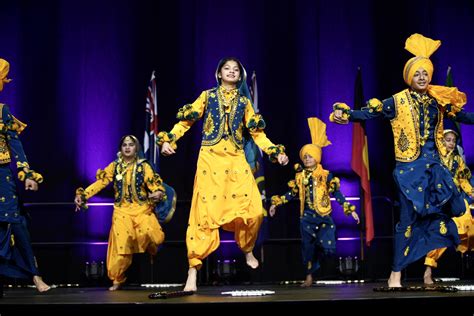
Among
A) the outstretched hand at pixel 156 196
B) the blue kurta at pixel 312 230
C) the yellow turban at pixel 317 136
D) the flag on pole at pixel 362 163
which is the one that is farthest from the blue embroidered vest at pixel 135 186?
the flag on pole at pixel 362 163

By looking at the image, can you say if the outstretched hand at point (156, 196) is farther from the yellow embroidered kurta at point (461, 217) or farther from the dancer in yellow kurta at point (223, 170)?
the yellow embroidered kurta at point (461, 217)

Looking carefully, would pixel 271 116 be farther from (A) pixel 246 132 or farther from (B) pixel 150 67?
(A) pixel 246 132

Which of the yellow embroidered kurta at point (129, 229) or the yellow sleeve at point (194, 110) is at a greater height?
the yellow sleeve at point (194, 110)

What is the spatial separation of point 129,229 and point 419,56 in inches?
135

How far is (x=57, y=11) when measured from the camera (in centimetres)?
1021

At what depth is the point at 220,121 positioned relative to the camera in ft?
17.9

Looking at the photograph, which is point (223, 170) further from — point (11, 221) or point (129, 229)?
point (129, 229)

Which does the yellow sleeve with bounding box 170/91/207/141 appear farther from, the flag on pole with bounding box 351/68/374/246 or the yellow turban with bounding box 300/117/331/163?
the flag on pole with bounding box 351/68/374/246

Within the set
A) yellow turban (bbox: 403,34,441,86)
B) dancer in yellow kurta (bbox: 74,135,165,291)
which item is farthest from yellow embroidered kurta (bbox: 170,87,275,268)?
dancer in yellow kurta (bbox: 74,135,165,291)

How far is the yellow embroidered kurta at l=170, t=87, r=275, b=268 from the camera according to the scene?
17.1ft

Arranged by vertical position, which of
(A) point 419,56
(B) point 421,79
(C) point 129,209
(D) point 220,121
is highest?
(A) point 419,56

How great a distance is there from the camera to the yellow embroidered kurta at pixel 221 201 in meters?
5.21

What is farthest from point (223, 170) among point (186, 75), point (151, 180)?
point (186, 75)

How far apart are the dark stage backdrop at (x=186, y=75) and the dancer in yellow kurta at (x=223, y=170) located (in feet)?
14.5
